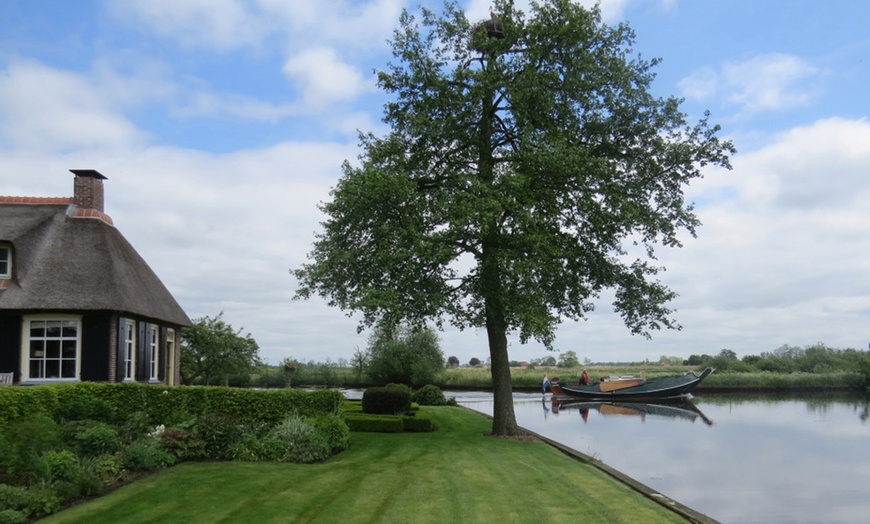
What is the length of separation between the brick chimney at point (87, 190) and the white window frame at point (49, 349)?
4539 millimetres

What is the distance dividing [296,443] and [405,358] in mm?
33436

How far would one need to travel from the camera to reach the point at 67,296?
64.2 feet

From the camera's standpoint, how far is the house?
19.5m

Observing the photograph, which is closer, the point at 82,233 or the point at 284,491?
the point at 284,491

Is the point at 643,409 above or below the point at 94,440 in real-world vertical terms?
below

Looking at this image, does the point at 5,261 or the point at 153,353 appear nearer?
the point at 5,261

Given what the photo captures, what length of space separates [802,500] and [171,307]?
843 inches

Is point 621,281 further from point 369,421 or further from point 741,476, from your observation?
point 369,421

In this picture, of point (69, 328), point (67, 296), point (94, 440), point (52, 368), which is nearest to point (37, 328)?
point (69, 328)

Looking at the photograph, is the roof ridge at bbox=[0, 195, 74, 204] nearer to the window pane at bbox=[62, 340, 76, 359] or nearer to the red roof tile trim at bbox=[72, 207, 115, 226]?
the red roof tile trim at bbox=[72, 207, 115, 226]

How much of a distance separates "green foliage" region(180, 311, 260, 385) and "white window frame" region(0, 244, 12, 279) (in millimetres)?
18713

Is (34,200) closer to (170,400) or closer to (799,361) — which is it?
(170,400)

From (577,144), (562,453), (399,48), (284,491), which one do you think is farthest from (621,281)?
(284,491)

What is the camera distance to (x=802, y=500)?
1477cm
